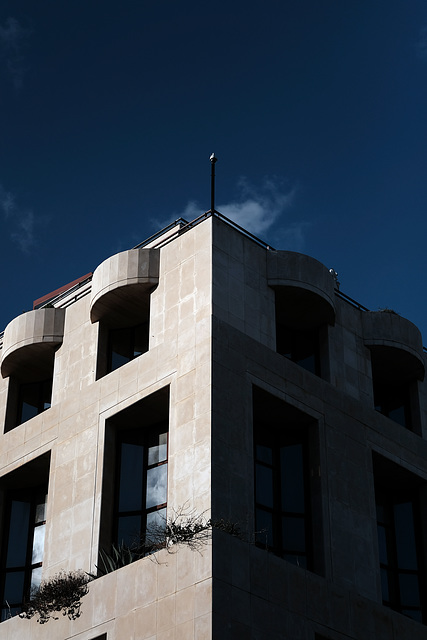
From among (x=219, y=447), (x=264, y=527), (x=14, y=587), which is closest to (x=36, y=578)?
(x=14, y=587)

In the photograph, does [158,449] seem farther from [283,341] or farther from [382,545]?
[382,545]

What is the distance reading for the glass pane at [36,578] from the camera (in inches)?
1539

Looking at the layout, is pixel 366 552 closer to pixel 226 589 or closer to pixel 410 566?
pixel 410 566

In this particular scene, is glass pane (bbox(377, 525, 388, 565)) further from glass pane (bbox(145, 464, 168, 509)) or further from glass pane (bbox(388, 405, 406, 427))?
glass pane (bbox(145, 464, 168, 509))

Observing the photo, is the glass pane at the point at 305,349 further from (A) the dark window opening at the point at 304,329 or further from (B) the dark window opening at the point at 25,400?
(B) the dark window opening at the point at 25,400

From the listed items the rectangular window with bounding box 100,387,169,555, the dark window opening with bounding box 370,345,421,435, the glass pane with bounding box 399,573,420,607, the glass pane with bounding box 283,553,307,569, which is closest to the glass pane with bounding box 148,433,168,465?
the rectangular window with bounding box 100,387,169,555

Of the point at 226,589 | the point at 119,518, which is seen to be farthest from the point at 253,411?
the point at 226,589

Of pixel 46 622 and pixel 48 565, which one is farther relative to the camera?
pixel 48 565

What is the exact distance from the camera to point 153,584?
31656 millimetres

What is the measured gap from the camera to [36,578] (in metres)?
39.4

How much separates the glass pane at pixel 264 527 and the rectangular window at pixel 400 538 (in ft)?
16.7

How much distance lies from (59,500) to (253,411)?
23.0 feet

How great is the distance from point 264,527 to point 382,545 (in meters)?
5.97

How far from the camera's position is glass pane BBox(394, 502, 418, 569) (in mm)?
39969
